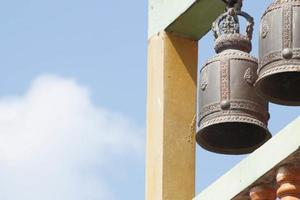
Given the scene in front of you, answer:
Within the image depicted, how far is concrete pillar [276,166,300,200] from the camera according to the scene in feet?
40.8

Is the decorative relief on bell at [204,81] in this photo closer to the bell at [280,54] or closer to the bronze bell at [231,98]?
the bronze bell at [231,98]

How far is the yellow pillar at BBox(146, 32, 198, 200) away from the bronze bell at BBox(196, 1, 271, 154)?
0.32 m

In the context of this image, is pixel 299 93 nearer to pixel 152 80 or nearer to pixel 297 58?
pixel 297 58

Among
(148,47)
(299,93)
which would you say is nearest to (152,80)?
(148,47)

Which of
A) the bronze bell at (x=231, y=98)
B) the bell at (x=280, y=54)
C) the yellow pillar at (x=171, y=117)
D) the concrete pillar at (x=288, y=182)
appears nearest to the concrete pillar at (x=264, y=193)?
the concrete pillar at (x=288, y=182)

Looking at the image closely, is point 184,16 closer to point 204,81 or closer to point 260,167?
point 204,81

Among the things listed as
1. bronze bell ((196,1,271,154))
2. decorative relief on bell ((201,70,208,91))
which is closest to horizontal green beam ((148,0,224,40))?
bronze bell ((196,1,271,154))

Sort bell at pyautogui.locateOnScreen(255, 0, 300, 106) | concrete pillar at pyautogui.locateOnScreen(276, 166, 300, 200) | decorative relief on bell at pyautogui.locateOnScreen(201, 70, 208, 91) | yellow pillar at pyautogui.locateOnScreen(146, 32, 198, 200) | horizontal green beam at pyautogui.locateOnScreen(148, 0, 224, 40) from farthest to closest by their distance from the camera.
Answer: horizontal green beam at pyautogui.locateOnScreen(148, 0, 224, 40) < yellow pillar at pyautogui.locateOnScreen(146, 32, 198, 200) < decorative relief on bell at pyautogui.locateOnScreen(201, 70, 208, 91) < bell at pyautogui.locateOnScreen(255, 0, 300, 106) < concrete pillar at pyautogui.locateOnScreen(276, 166, 300, 200)

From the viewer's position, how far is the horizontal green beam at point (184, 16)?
561 inches

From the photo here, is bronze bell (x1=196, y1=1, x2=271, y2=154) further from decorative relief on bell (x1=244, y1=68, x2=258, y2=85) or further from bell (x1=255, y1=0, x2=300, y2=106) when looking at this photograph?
bell (x1=255, y1=0, x2=300, y2=106)

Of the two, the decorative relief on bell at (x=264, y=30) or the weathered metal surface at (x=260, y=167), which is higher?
the decorative relief on bell at (x=264, y=30)

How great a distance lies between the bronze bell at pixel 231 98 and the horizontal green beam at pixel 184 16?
1.49 ft

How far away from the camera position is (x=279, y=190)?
1252 centimetres

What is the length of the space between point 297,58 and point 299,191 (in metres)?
0.93
